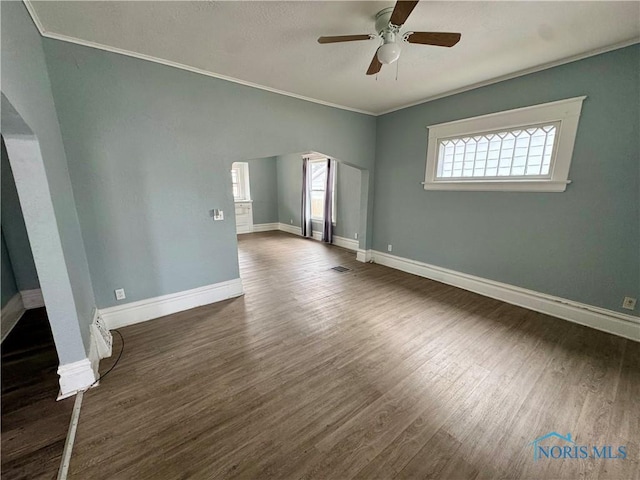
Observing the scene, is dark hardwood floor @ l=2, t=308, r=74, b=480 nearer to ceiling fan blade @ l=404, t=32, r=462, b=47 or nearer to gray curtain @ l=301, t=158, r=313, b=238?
ceiling fan blade @ l=404, t=32, r=462, b=47

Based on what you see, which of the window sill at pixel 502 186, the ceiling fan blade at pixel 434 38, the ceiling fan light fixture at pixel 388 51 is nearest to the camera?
the ceiling fan blade at pixel 434 38

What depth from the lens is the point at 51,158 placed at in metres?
1.81

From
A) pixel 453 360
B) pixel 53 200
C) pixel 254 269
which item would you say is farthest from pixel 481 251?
pixel 53 200

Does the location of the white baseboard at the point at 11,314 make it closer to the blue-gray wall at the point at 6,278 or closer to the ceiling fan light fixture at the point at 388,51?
the blue-gray wall at the point at 6,278

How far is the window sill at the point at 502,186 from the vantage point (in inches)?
109

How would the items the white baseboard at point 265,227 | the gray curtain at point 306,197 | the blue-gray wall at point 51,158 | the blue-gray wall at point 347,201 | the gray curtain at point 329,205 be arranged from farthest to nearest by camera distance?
the white baseboard at point 265,227 → the gray curtain at point 306,197 → the gray curtain at point 329,205 → the blue-gray wall at point 347,201 → the blue-gray wall at point 51,158

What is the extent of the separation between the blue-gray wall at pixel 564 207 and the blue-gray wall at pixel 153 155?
101 inches

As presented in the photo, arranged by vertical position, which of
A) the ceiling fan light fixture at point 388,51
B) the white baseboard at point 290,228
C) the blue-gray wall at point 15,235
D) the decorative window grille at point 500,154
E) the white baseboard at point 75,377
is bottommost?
the white baseboard at point 75,377

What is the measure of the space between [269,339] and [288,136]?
105 inches

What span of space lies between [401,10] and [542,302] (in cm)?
338

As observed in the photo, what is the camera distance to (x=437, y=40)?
1.84 metres

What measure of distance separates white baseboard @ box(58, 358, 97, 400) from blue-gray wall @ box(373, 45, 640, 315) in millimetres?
4262

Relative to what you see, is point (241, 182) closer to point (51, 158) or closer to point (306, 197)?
point (306, 197)

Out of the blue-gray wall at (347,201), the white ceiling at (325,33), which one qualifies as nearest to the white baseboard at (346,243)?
the blue-gray wall at (347,201)
